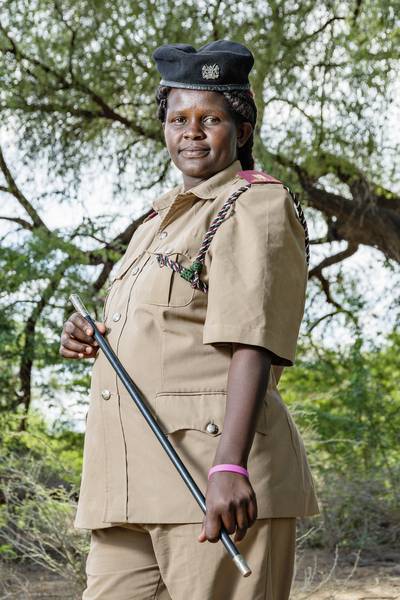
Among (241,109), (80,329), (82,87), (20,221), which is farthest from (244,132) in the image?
(82,87)

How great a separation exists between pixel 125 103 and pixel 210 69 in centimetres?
532

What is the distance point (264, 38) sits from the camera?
608cm

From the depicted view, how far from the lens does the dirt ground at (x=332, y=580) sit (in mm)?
3867

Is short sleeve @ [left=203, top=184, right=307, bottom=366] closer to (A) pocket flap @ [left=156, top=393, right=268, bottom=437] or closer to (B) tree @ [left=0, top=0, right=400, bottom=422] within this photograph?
(A) pocket flap @ [left=156, top=393, right=268, bottom=437]

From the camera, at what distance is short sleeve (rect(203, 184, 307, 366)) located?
1.26 meters

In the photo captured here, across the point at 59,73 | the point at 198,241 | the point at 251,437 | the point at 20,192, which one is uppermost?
the point at 59,73

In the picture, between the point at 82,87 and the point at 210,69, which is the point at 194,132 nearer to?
the point at 210,69

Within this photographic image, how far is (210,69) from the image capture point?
1.56 m

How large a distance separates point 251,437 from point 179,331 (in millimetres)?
267

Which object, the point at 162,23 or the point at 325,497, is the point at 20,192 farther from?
the point at 325,497

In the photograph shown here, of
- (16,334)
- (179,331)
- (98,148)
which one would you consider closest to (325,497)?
(16,334)

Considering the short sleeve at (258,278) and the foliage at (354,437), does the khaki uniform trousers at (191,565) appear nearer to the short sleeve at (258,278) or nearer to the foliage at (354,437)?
the short sleeve at (258,278)

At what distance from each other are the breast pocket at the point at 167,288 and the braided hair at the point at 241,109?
412 millimetres

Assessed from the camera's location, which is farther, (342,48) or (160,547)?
A: (342,48)
